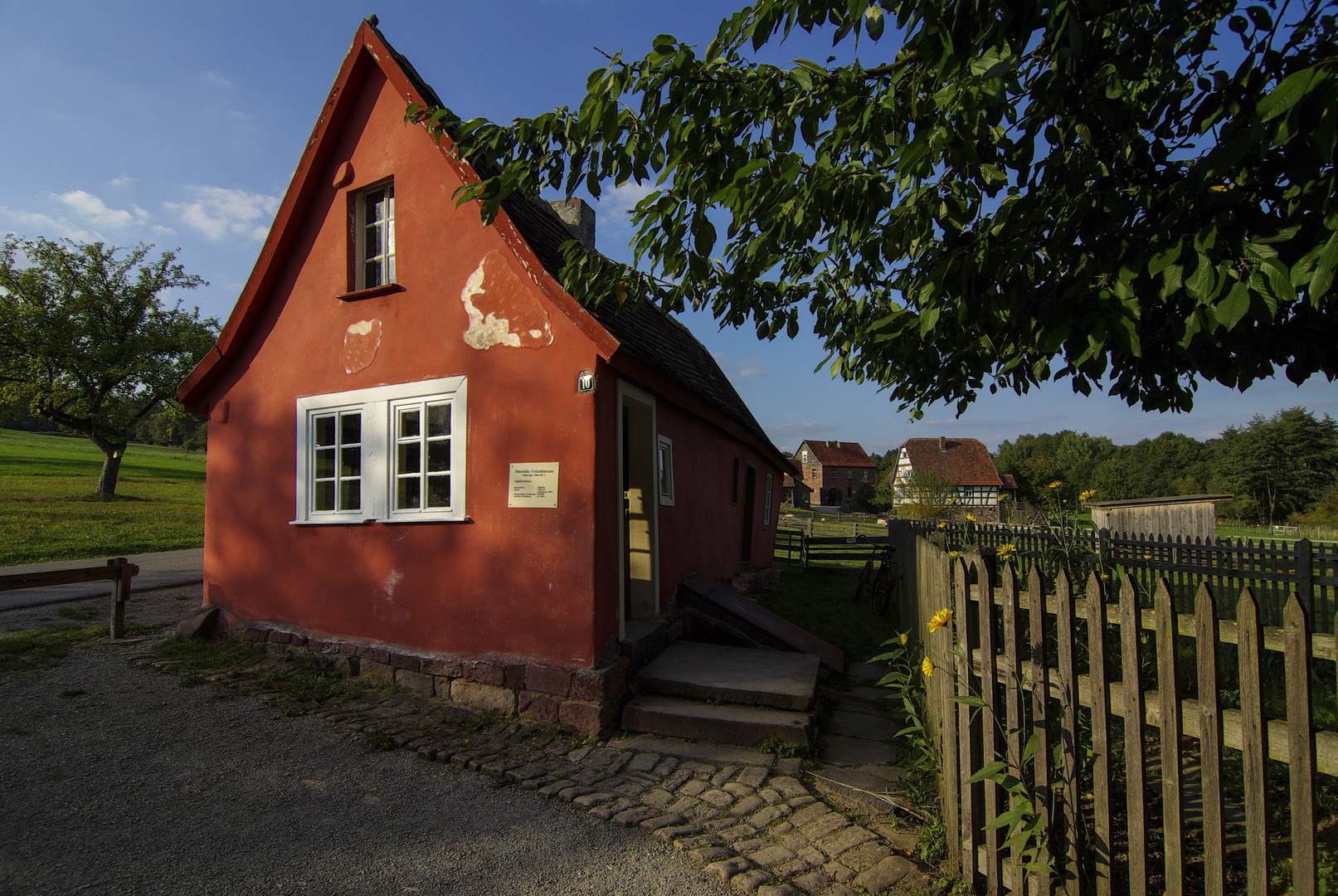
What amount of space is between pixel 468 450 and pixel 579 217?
563 centimetres

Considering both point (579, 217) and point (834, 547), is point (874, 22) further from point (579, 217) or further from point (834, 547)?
point (834, 547)

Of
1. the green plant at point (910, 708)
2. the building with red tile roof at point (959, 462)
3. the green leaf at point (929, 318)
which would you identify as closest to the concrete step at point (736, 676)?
the green plant at point (910, 708)

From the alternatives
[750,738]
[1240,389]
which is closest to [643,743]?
[750,738]

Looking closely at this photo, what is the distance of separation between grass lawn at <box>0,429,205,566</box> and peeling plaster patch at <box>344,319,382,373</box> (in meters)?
11.6

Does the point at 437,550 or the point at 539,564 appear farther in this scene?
the point at 437,550

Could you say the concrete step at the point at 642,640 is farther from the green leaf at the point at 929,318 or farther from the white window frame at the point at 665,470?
the green leaf at the point at 929,318

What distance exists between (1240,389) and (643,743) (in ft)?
15.1

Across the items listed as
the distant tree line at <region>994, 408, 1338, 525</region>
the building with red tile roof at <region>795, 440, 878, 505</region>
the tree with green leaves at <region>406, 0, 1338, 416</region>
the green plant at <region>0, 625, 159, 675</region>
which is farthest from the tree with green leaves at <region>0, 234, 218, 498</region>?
the building with red tile roof at <region>795, 440, 878, 505</region>

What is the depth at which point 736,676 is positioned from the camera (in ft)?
19.1

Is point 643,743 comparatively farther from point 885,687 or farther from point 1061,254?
point 1061,254

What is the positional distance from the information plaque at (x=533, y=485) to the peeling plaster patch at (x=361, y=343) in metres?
2.17

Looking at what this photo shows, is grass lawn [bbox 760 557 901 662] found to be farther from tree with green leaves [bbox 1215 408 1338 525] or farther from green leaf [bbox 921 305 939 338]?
tree with green leaves [bbox 1215 408 1338 525]

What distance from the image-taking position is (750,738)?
5.00 metres

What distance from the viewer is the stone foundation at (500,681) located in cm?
521
